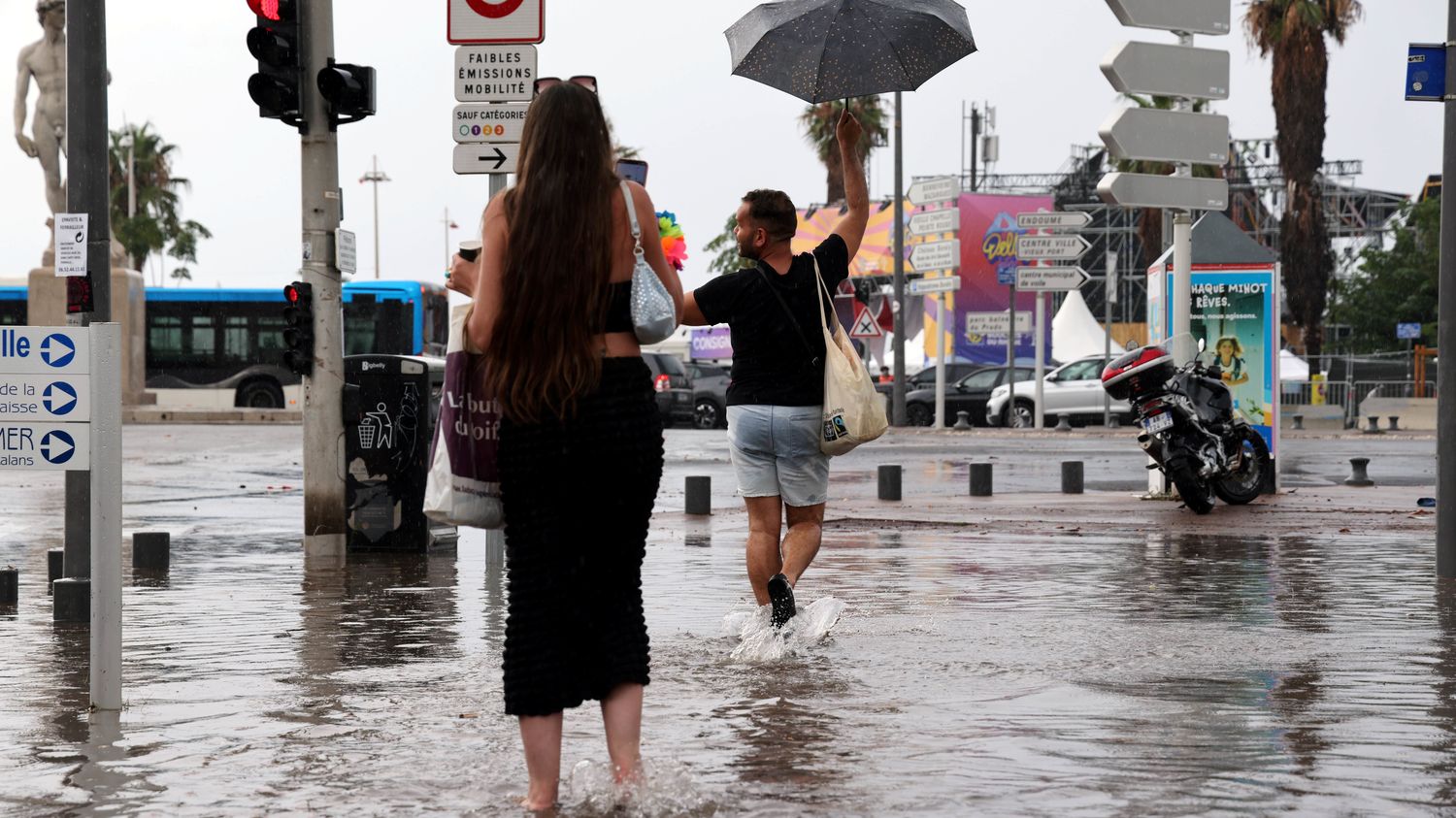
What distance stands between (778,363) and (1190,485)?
322 inches

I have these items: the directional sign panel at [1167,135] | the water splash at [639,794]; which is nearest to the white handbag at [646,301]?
the water splash at [639,794]

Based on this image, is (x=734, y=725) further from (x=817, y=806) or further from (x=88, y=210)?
(x=88, y=210)

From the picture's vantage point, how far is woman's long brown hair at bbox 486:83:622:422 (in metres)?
4.55

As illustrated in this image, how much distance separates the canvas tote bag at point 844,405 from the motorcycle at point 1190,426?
7.87 metres

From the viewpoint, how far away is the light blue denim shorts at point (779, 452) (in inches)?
286

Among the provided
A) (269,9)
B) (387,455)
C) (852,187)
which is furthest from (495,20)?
(852,187)

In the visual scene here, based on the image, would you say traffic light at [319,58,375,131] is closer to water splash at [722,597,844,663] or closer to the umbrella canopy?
the umbrella canopy

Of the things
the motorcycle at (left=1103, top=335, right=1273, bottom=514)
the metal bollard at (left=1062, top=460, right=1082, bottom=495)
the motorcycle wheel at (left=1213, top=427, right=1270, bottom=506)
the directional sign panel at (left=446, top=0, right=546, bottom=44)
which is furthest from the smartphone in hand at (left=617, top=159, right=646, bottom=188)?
the metal bollard at (left=1062, top=460, right=1082, bottom=495)

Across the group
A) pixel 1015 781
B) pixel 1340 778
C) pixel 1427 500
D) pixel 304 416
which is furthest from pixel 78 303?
pixel 1427 500

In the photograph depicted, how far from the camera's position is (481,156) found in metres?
10.6

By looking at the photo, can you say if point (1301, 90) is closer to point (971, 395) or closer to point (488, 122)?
point (971, 395)

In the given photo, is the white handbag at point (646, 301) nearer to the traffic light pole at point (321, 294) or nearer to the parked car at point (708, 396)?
the traffic light pole at point (321, 294)

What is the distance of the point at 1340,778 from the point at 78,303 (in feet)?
20.9

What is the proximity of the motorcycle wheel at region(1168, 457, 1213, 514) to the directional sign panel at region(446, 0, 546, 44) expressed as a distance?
6.48 m
